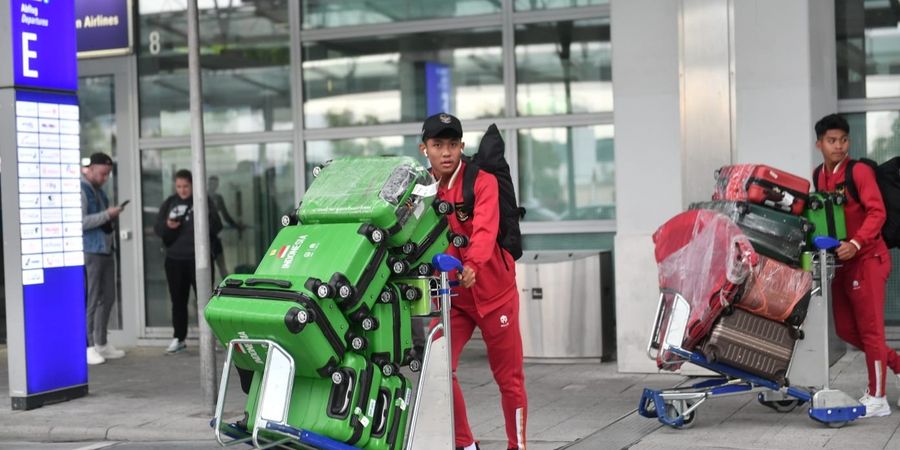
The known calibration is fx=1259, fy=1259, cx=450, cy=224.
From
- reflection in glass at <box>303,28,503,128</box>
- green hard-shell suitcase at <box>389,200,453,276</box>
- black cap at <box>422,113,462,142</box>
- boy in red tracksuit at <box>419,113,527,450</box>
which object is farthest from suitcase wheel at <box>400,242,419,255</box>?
reflection in glass at <box>303,28,503,128</box>

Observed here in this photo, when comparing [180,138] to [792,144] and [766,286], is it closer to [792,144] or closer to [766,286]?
[792,144]

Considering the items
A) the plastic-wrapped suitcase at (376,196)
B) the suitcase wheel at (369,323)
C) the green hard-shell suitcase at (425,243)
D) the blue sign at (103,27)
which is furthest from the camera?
the blue sign at (103,27)

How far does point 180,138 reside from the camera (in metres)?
13.7

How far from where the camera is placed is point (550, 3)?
12.3 m

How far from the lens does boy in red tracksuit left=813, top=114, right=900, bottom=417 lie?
791 centimetres

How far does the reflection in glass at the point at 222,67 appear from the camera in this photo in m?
13.4

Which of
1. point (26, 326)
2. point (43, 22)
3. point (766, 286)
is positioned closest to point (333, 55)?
point (43, 22)

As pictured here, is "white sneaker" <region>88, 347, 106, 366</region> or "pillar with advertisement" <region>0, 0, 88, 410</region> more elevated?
"pillar with advertisement" <region>0, 0, 88, 410</region>

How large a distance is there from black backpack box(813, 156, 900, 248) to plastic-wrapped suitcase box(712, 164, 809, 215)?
0.31 metres

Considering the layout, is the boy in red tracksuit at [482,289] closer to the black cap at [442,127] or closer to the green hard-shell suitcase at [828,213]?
the black cap at [442,127]

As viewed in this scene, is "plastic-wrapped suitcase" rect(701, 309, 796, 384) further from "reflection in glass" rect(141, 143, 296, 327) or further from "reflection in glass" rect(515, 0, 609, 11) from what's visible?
"reflection in glass" rect(141, 143, 296, 327)

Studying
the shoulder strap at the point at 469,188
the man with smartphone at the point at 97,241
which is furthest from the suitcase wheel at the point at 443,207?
the man with smartphone at the point at 97,241

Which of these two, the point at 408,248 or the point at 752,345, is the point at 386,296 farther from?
the point at 752,345

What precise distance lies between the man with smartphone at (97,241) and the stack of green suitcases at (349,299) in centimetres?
655
